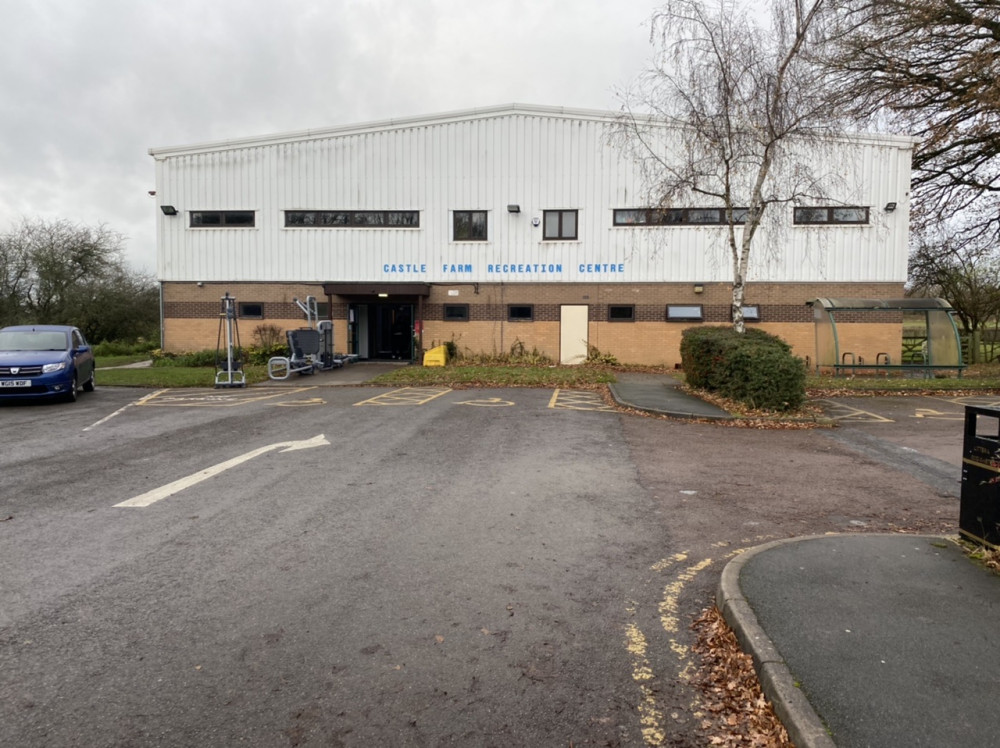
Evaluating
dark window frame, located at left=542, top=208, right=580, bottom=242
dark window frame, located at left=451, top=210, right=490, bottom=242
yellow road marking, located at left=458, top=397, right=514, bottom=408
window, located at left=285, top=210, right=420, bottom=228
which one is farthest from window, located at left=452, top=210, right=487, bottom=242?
yellow road marking, located at left=458, top=397, right=514, bottom=408

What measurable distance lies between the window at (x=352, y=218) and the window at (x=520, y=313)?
15.3ft

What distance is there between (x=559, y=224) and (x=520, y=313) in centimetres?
353

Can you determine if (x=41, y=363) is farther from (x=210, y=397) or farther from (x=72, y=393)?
(x=210, y=397)

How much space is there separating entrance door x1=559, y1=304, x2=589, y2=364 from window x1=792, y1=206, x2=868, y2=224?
8109 mm

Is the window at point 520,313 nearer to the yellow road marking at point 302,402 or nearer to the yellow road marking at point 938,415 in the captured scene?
the yellow road marking at point 302,402

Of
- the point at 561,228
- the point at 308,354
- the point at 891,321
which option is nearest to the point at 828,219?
the point at 891,321

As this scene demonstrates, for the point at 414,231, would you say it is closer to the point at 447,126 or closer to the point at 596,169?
the point at 447,126

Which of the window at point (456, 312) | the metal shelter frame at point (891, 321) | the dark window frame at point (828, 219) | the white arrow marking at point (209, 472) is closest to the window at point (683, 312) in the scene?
the metal shelter frame at point (891, 321)

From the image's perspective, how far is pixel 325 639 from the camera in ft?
11.1

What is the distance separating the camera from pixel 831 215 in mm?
22734

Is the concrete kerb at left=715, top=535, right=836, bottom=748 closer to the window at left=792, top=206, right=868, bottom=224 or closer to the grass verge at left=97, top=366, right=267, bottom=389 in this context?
the grass verge at left=97, top=366, right=267, bottom=389

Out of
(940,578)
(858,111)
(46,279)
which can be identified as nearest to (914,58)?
(858,111)

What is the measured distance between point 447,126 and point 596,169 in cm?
564

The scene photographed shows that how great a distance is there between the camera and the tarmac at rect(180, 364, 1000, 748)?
2615 millimetres
